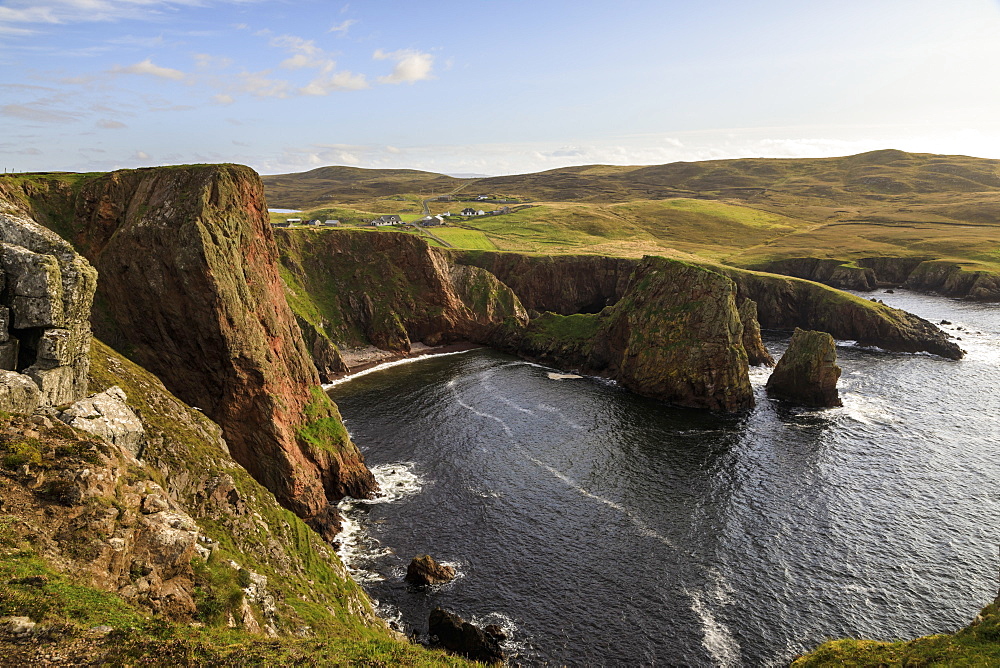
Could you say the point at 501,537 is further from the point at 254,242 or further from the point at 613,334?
A: the point at 613,334

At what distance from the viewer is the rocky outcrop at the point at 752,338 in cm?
10369

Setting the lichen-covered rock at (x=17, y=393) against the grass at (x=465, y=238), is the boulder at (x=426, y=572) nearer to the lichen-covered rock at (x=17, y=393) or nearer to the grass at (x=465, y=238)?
the lichen-covered rock at (x=17, y=393)

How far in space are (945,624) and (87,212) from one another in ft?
264

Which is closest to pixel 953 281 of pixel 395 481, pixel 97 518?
pixel 395 481

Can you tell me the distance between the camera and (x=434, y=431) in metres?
75.5

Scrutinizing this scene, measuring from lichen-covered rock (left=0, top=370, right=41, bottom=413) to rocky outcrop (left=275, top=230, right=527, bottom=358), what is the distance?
86389mm

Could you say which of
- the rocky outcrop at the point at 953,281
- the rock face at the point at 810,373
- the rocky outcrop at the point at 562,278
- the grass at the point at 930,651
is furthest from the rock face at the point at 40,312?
the rocky outcrop at the point at 953,281

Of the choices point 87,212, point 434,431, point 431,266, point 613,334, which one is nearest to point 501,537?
point 434,431

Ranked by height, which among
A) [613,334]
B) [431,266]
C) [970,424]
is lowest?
[970,424]

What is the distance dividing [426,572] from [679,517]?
25362 millimetres

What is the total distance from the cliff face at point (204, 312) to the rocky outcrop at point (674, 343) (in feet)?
180

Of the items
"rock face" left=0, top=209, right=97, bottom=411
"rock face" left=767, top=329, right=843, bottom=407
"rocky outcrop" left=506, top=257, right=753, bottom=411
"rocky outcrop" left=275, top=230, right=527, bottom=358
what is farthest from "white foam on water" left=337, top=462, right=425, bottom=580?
"rock face" left=767, top=329, right=843, bottom=407

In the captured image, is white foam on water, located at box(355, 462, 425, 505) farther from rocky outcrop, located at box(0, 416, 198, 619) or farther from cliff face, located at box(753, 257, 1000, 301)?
cliff face, located at box(753, 257, 1000, 301)

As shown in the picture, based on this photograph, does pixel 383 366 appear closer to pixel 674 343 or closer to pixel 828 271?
pixel 674 343
